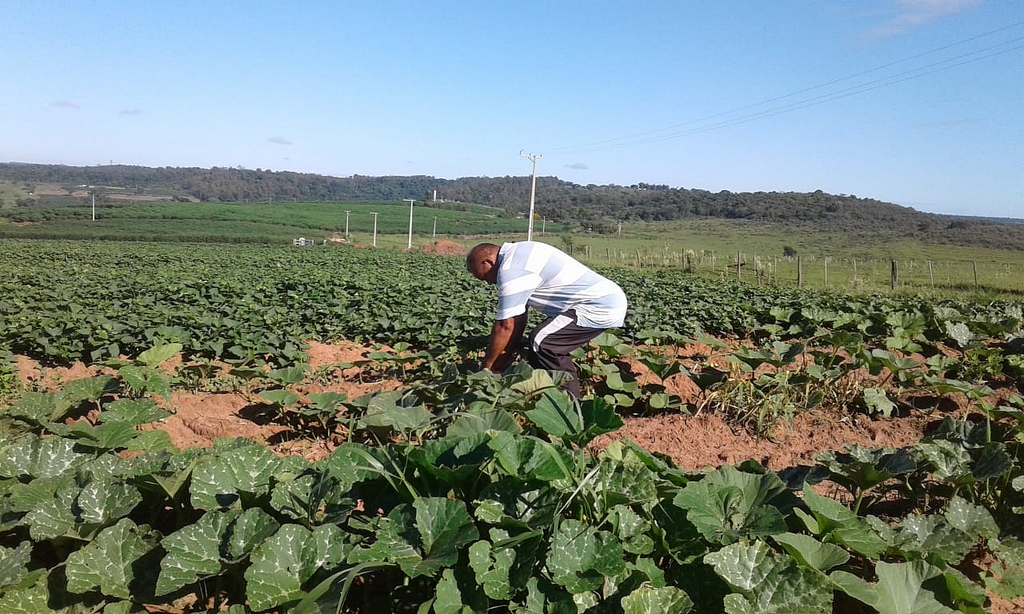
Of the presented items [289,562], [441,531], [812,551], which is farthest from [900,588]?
[289,562]

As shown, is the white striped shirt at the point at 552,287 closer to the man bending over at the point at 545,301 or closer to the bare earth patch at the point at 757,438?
the man bending over at the point at 545,301

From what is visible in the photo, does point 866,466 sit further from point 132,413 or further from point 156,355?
point 156,355

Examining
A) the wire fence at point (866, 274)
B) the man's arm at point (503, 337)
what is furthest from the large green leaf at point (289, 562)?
the wire fence at point (866, 274)

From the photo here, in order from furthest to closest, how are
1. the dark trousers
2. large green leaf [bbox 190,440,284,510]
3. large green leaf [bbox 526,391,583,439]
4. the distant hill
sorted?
1. the distant hill
2. the dark trousers
3. large green leaf [bbox 526,391,583,439]
4. large green leaf [bbox 190,440,284,510]

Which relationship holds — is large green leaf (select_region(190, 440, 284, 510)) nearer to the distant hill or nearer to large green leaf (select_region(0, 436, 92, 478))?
large green leaf (select_region(0, 436, 92, 478))

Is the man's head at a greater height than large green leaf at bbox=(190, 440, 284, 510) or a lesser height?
greater

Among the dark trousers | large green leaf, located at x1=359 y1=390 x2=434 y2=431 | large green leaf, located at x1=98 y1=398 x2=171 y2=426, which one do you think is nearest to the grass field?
the dark trousers

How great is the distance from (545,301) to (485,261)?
1.71 feet

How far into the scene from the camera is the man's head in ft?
14.5

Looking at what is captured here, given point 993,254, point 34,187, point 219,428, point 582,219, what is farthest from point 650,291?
point 34,187

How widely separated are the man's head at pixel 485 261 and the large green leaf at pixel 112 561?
273cm

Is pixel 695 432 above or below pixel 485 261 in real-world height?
below

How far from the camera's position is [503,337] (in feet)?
14.3

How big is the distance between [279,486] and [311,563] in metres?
0.35
